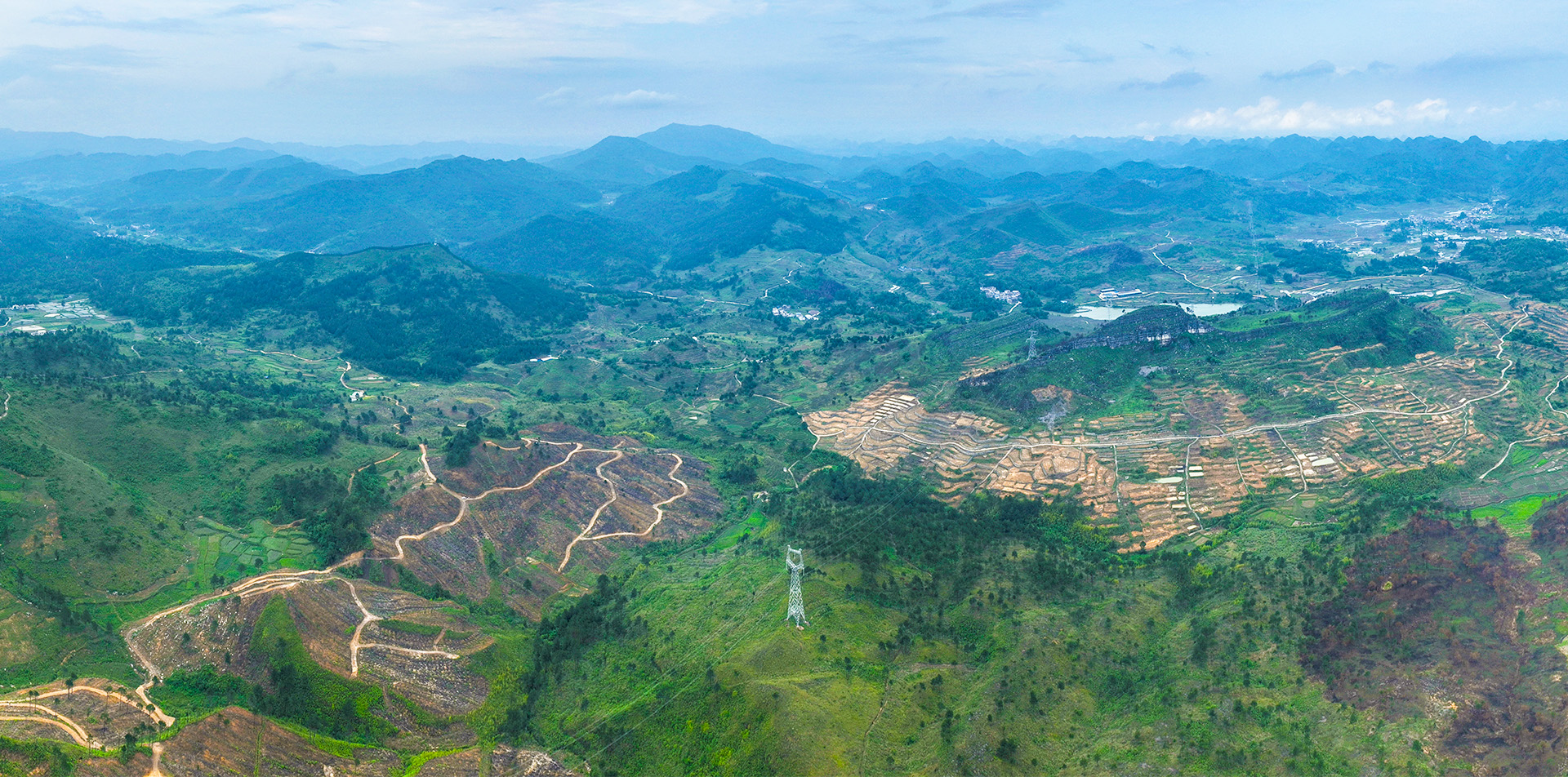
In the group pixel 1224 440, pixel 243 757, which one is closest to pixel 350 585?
pixel 243 757

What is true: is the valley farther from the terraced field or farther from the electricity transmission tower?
the electricity transmission tower

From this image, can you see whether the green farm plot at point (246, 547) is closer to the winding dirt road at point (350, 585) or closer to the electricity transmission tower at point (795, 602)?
the winding dirt road at point (350, 585)

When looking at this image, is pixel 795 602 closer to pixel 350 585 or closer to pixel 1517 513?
pixel 350 585

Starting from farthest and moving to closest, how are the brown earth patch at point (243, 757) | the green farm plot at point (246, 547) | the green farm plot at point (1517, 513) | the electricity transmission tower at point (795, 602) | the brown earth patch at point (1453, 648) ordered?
the green farm plot at point (1517, 513), the green farm plot at point (246, 547), the electricity transmission tower at point (795, 602), the brown earth patch at point (243, 757), the brown earth patch at point (1453, 648)

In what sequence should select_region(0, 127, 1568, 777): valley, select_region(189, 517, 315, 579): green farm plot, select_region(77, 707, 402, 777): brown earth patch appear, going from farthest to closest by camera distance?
select_region(189, 517, 315, 579): green farm plot, select_region(0, 127, 1568, 777): valley, select_region(77, 707, 402, 777): brown earth patch

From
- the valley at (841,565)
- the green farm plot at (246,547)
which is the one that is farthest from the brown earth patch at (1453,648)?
the green farm plot at (246,547)

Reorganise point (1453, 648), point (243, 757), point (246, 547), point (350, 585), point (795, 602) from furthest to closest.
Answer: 1. point (246, 547)
2. point (350, 585)
3. point (795, 602)
4. point (1453, 648)
5. point (243, 757)

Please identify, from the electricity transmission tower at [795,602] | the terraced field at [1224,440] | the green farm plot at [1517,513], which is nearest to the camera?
the electricity transmission tower at [795,602]

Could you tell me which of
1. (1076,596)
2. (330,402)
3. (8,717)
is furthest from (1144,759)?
(330,402)

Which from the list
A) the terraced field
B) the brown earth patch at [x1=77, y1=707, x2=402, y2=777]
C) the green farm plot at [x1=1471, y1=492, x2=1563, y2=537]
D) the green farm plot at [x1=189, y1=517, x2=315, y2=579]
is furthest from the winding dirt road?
the green farm plot at [x1=1471, y1=492, x2=1563, y2=537]

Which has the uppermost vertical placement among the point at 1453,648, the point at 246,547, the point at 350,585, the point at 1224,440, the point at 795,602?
the point at 1453,648

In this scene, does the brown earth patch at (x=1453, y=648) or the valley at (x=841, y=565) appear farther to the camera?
the valley at (x=841, y=565)

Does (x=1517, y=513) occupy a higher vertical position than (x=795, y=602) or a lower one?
higher

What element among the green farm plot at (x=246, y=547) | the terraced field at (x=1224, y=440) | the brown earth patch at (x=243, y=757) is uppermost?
the terraced field at (x=1224, y=440)
